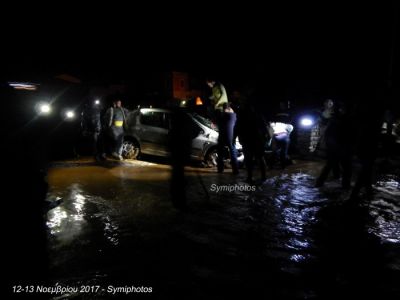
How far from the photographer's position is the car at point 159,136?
1034 centimetres

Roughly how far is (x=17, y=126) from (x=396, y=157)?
1272cm

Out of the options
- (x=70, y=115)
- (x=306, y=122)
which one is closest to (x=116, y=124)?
(x=70, y=115)

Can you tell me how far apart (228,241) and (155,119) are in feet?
23.3

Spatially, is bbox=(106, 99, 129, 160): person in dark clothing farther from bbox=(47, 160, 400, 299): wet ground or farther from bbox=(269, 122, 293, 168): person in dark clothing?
bbox=(269, 122, 293, 168): person in dark clothing

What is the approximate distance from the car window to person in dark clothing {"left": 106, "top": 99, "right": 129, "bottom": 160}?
64 centimetres

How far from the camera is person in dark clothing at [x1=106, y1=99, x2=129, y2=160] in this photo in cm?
1083

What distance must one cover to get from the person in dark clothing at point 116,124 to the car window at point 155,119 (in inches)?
25.4

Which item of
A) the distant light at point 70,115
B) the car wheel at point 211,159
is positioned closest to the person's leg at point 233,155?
the car wheel at point 211,159

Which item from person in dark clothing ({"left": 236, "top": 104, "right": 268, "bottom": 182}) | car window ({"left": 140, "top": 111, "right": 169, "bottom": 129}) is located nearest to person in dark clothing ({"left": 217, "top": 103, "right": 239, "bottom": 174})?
person in dark clothing ({"left": 236, "top": 104, "right": 268, "bottom": 182})

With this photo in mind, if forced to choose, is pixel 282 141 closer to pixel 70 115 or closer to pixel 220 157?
pixel 220 157

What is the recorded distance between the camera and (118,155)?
1112cm

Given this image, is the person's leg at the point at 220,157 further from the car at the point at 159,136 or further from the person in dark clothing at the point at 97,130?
the person in dark clothing at the point at 97,130

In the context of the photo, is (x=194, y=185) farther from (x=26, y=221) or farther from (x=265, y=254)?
(x=26, y=221)

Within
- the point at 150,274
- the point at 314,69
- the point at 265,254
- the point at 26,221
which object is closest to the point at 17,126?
the point at 26,221
